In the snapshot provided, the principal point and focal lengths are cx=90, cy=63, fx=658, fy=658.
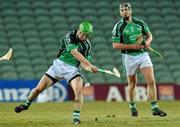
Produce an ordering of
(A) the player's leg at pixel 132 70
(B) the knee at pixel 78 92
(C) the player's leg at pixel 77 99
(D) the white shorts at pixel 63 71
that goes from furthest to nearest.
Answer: (A) the player's leg at pixel 132 70 < (D) the white shorts at pixel 63 71 < (B) the knee at pixel 78 92 < (C) the player's leg at pixel 77 99

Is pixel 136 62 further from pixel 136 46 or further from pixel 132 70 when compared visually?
pixel 136 46

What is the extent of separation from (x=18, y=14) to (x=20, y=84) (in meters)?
6.56

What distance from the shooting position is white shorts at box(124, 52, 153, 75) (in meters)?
14.9

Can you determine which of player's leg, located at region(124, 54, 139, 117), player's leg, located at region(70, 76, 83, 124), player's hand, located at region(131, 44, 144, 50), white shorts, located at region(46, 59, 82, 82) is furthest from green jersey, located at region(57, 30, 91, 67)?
player's leg, located at region(124, 54, 139, 117)

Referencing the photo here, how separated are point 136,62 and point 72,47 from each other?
2333mm

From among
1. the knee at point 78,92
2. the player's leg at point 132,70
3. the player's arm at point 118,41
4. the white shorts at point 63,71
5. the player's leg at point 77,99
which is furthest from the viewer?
the player's leg at point 132,70

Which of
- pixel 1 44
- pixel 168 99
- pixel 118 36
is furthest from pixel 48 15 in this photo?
pixel 118 36

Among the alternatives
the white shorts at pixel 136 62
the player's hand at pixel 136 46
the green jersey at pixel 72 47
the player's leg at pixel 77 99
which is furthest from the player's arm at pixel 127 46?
the player's leg at pixel 77 99

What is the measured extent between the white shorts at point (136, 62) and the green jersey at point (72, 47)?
5.34ft

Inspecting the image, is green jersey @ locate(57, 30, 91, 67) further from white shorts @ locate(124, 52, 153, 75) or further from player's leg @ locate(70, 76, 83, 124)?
white shorts @ locate(124, 52, 153, 75)

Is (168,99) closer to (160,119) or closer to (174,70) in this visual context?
(174,70)

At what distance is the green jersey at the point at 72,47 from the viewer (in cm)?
1317

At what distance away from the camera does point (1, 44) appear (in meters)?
28.0

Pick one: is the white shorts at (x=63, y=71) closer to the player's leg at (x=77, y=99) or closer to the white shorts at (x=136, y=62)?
the player's leg at (x=77, y=99)
